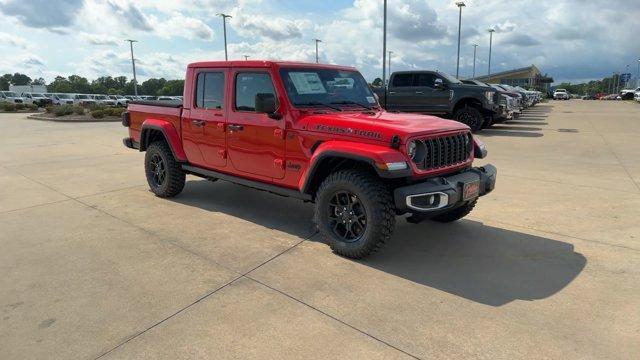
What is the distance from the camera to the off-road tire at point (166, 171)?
6.12 meters

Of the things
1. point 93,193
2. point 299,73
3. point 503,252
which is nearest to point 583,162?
point 503,252

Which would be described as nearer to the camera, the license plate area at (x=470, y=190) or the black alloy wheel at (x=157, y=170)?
the license plate area at (x=470, y=190)

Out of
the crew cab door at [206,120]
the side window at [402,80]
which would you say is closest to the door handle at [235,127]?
the crew cab door at [206,120]

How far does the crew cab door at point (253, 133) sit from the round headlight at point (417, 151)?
1.33m

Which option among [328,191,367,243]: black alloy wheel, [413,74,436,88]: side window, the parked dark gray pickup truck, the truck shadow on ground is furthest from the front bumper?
[413,74,436,88]: side window

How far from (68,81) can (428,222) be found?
11921cm

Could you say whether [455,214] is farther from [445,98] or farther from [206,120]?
[445,98]

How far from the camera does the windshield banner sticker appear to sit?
4.75 m

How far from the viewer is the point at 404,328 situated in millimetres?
2996

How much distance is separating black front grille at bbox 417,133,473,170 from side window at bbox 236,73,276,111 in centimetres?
168

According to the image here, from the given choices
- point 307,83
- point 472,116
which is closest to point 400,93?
point 472,116

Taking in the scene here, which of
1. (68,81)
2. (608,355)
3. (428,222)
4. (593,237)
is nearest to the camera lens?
(608,355)

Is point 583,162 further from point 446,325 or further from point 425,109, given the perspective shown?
point 446,325

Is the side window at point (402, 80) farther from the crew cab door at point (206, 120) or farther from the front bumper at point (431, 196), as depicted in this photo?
the front bumper at point (431, 196)
